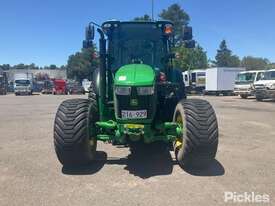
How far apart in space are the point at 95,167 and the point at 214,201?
280cm

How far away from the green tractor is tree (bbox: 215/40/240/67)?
123 meters

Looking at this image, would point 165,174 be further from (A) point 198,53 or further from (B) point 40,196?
(A) point 198,53

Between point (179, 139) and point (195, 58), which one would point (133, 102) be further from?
point (195, 58)

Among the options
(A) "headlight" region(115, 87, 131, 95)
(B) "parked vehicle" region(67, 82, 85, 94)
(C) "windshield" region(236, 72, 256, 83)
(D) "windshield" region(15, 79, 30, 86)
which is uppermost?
(A) "headlight" region(115, 87, 131, 95)

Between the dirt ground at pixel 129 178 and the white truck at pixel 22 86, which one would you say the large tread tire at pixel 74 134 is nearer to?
the dirt ground at pixel 129 178

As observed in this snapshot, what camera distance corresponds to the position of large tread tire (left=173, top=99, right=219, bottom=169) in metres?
7.74

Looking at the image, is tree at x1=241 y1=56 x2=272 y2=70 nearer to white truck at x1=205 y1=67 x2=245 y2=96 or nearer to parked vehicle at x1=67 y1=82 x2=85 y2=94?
parked vehicle at x1=67 y1=82 x2=85 y2=94

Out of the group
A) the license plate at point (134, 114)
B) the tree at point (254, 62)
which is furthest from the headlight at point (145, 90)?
the tree at point (254, 62)

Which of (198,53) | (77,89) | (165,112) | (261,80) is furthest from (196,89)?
(165,112)

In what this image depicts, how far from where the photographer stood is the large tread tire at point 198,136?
7.74 meters

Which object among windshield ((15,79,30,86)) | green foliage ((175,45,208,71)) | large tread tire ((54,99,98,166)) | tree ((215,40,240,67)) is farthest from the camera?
tree ((215,40,240,67))

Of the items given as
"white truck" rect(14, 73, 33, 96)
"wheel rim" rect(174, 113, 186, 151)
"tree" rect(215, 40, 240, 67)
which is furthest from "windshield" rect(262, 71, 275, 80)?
"tree" rect(215, 40, 240, 67)

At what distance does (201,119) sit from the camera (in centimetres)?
786

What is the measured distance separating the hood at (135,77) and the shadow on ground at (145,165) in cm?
153
